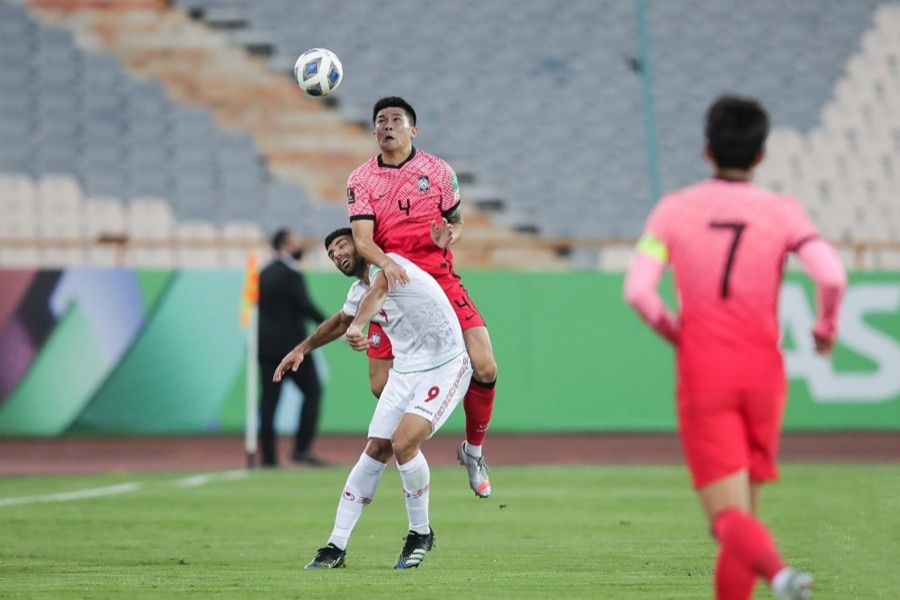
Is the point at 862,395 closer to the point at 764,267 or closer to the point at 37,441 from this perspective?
the point at 37,441

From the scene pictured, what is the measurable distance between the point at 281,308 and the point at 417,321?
9312mm

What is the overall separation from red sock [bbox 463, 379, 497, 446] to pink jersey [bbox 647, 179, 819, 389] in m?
4.06

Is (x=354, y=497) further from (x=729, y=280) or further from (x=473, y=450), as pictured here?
(x=729, y=280)

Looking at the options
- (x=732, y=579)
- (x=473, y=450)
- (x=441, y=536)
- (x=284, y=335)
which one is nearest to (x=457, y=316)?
(x=473, y=450)

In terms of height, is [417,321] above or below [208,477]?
above

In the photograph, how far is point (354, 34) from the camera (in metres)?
24.1

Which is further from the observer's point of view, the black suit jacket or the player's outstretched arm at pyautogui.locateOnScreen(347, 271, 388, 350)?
the black suit jacket

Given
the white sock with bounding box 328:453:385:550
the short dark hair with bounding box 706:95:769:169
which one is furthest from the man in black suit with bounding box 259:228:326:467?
the short dark hair with bounding box 706:95:769:169

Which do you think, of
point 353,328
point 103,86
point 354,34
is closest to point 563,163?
point 354,34

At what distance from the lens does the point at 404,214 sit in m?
8.96

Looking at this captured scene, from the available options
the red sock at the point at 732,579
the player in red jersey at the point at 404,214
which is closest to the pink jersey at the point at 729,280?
the red sock at the point at 732,579

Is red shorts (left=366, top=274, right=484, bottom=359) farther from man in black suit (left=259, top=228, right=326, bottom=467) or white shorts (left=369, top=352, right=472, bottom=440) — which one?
man in black suit (left=259, top=228, right=326, bottom=467)

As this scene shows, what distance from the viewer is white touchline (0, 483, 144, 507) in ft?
45.5

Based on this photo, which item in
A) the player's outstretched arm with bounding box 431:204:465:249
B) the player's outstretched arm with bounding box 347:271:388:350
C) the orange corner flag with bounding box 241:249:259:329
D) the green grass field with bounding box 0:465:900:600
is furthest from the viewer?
the orange corner flag with bounding box 241:249:259:329
